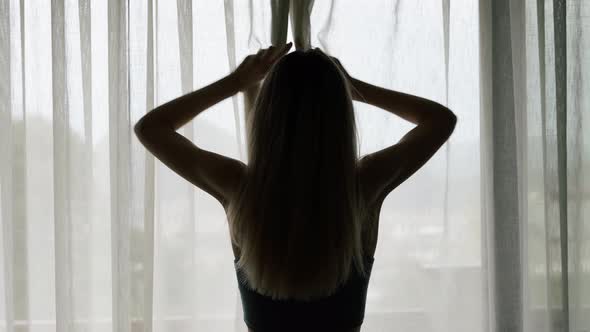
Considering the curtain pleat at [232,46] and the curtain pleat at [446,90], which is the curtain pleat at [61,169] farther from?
the curtain pleat at [446,90]

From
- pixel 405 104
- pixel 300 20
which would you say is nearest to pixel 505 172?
pixel 405 104

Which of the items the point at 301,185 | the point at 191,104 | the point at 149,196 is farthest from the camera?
the point at 149,196

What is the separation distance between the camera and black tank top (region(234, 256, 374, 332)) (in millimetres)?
938

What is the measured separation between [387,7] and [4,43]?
93cm

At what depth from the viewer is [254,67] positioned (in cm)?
104

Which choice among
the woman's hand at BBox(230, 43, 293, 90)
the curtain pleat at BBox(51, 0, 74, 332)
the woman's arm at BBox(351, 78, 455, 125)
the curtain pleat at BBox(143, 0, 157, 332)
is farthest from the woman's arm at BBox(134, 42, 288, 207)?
the curtain pleat at BBox(51, 0, 74, 332)

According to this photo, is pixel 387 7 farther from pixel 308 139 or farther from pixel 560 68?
pixel 308 139

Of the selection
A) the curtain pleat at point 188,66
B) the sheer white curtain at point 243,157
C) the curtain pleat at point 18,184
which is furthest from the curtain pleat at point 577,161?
the curtain pleat at point 18,184

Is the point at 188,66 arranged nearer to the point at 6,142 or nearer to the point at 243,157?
the point at 243,157

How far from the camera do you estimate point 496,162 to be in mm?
1337

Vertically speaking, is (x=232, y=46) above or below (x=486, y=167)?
above

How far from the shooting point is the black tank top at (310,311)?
0.94 metres

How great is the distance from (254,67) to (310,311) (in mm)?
461

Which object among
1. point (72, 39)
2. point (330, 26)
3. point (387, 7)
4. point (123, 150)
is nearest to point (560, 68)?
point (387, 7)
